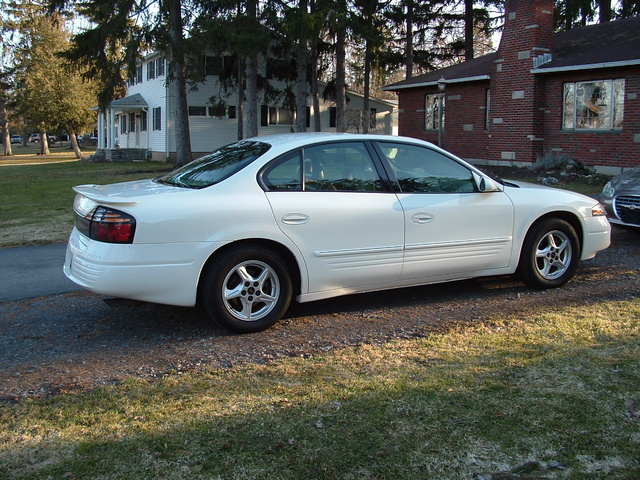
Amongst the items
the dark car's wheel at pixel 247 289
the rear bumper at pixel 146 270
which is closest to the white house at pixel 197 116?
the dark car's wheel at pixel 247 289

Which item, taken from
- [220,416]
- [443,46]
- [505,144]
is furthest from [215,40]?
[220,416]

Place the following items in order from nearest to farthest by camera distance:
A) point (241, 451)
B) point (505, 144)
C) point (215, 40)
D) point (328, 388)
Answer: point (241, 451), point (328, 388), point (505, 144), point (215, 40)

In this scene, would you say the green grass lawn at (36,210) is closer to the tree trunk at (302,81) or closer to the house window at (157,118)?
the tree trunk at (302,81)

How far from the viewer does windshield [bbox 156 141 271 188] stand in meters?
5.27

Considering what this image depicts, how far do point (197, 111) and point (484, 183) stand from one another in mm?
29097

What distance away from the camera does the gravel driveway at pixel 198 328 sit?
437cm

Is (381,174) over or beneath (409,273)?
over

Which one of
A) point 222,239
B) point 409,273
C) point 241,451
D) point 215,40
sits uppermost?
point 215,40

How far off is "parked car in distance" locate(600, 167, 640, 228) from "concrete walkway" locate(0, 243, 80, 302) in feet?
22.2

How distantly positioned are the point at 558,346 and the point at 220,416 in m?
2.52

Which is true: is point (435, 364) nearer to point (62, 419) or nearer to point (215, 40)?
point (62, 419)

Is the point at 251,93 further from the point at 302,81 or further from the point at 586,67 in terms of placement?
the point at 586,67

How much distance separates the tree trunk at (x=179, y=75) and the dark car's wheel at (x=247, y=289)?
19354mm

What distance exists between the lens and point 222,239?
4855 mm
